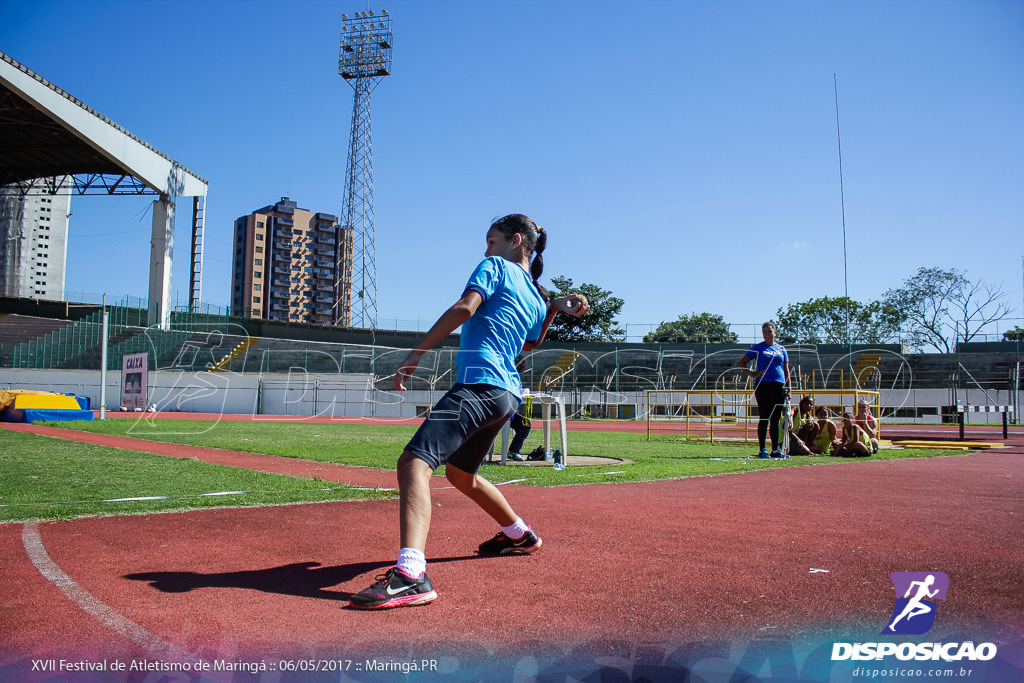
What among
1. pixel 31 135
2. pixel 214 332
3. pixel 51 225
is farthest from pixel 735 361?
pixel 51 225

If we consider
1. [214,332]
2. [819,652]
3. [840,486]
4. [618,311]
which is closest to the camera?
[819,652]

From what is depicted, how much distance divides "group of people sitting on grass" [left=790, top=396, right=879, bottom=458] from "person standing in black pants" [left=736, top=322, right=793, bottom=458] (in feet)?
3.37

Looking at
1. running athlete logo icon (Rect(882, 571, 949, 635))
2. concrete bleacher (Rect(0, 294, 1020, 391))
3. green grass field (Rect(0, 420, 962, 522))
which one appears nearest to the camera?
running athlete logo icon (Rect(882, 571, 949, 635))

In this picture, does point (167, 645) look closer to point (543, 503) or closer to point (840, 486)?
point (543, 503)

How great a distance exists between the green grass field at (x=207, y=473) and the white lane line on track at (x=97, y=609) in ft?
4.16

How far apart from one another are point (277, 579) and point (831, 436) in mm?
10748

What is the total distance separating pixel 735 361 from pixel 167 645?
38909mm

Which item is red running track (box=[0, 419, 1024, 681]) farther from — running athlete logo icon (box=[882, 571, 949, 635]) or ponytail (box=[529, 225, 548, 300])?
ponytail (box=[529, 225, 548, 300])

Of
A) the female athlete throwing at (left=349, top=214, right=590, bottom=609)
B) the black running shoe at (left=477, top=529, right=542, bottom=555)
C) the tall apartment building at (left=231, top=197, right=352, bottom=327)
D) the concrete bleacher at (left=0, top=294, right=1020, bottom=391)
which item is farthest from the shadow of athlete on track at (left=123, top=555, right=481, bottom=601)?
the tall apartment building at (left=231, top=197, right=352, bottom=327)

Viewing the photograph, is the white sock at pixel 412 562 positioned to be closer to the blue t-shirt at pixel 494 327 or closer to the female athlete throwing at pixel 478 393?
the female athlete throwing at pixel 478 393

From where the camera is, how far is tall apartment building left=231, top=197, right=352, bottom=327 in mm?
111938

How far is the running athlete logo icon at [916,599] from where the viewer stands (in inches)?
97.4

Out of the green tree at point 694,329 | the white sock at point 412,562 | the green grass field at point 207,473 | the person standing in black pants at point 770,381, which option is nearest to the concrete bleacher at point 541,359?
the green tree at point 694,329

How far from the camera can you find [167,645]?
2.28 m
